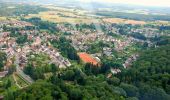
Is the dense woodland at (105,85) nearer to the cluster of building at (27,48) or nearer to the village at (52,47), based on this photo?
the village at (52,47)

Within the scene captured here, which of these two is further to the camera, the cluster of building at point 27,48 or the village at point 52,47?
the village at point 52,47

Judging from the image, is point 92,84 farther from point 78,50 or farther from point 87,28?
point 87,28

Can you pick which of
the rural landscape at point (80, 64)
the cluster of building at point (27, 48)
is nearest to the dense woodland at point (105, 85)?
the rural landscape at point (80, 64)

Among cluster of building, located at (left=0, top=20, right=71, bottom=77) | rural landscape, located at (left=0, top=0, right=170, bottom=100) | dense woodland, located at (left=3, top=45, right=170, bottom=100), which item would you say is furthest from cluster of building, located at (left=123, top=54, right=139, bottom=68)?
cluster of building, located at (left=0, top=20, right=71, bottom=77)

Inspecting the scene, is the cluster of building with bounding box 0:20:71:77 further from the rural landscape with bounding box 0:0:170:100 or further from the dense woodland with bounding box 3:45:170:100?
the dense woodland with bounding box 3:45:170:100

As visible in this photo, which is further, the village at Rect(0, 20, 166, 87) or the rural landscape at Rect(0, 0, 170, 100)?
the village at Rect(0, 20, 166, 87)

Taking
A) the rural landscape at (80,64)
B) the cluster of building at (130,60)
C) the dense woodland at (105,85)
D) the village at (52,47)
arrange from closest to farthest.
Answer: the dense woodland at (105,85), the rural landscape at (80,64), the village at (52,47), the cluster of building at (130,60)

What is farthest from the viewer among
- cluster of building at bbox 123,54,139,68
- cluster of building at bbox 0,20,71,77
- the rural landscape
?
cluster of building at bbox 123,54,139,68

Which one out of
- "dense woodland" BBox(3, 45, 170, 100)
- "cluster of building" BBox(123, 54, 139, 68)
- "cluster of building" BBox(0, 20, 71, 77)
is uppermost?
"dense woodland" BBox(3, 45, 170, 100)

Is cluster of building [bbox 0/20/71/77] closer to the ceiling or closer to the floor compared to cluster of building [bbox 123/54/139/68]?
closer to the ceiling

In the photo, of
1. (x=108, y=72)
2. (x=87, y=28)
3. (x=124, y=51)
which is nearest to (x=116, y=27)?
(x=87, y=28)

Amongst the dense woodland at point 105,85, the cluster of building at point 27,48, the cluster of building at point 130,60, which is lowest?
the cluster of building at point 130,60
